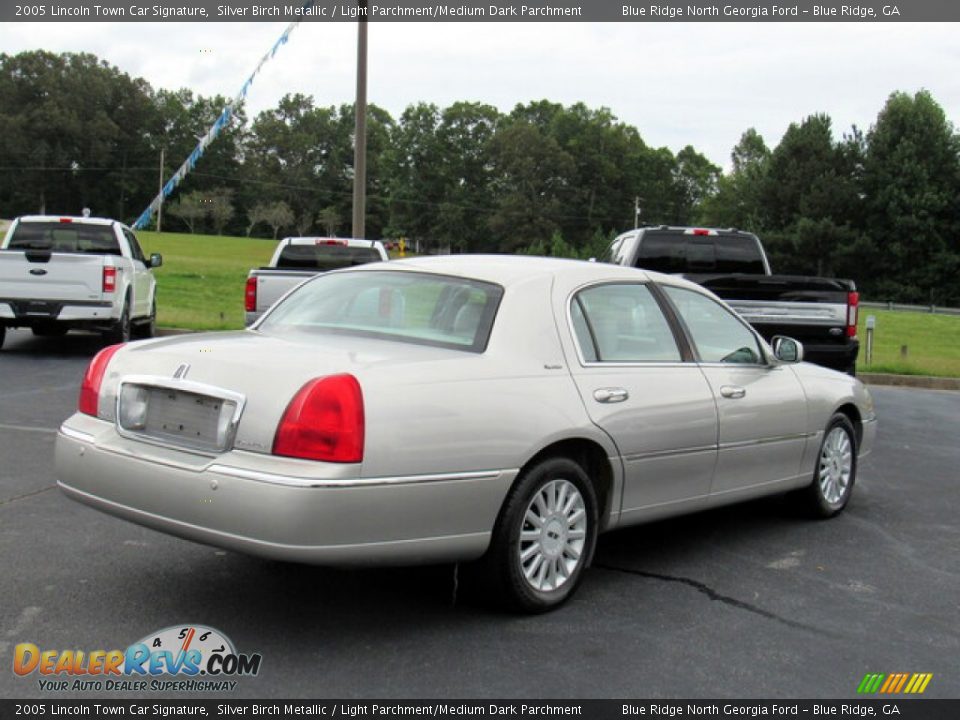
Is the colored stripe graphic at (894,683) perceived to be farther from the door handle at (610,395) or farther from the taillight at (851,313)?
the taillight at (851,313)

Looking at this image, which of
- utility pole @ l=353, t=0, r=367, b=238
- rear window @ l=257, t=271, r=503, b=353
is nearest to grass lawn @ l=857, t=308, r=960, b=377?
utility pole @ l=353, t=0, r=367, b=238

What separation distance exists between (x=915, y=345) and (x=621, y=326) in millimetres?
23834

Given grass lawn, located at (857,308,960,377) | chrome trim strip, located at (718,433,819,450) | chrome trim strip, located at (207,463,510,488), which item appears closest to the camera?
chrome trim strip, located at (207,463,510,488)

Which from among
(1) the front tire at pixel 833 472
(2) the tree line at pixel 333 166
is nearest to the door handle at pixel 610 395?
(1) the front tire at pixel 833 472

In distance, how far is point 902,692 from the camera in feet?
12.1

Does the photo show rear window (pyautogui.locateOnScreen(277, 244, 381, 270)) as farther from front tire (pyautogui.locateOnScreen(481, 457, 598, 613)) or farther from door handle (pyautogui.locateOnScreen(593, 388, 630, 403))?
front tire (pyautogui.locateOnScreen(481, 457, 598, 613))

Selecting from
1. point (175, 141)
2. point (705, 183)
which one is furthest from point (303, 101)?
point (705, 183)

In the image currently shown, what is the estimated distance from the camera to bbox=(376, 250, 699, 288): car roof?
15.9 feet

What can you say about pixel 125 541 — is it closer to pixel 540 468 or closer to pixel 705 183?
pixel 540 468

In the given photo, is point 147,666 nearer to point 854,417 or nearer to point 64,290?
point 854,417

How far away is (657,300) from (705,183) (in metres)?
116

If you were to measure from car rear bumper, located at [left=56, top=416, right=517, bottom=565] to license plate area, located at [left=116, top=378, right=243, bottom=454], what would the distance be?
0.06m

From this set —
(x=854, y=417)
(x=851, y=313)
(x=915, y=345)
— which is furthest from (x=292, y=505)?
(x=915, y=345)

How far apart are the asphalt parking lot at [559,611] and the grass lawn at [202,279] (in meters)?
12.3
